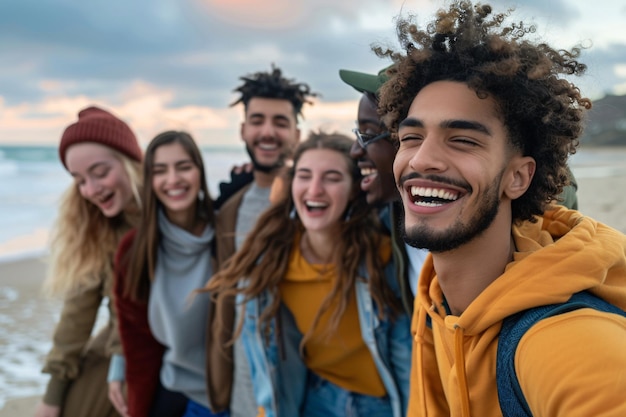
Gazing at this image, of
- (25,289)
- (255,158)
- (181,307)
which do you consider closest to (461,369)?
(181,307)

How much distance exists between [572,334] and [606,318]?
0.11 metres

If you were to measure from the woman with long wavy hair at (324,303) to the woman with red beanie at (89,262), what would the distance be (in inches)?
50.3

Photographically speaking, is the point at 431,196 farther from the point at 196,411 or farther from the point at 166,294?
the point at 196,411

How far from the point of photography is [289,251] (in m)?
3.25

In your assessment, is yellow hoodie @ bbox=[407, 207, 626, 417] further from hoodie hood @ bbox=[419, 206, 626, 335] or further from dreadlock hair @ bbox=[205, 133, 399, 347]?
dreadlock hair @ bbox=[205, 133, 399, 347]

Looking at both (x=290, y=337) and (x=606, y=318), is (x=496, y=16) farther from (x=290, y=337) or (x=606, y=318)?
(x=290, y=337)

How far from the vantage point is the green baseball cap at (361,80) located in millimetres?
2785

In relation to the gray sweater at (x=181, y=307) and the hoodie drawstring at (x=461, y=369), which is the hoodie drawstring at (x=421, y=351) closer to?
the hoodie drawstring at (x=461, y=369)

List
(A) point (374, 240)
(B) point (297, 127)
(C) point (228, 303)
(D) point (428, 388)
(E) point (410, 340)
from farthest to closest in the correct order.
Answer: (B) point (297, 127)
(C) point (228, 303)
(A) point (374, 240)
(E) point (410, 340)
(D) point (428, 388)

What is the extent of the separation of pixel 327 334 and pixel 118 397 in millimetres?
1802

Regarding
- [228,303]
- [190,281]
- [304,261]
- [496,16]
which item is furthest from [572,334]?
[190,281]

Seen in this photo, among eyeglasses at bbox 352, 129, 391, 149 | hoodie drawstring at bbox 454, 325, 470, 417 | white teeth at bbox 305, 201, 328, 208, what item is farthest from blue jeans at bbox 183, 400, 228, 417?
hoodie drawstring at bbox 454, 325, 470, 417

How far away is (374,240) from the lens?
3121 millimetres

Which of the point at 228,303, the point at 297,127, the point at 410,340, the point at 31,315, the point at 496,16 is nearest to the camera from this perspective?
the point at 496,16
